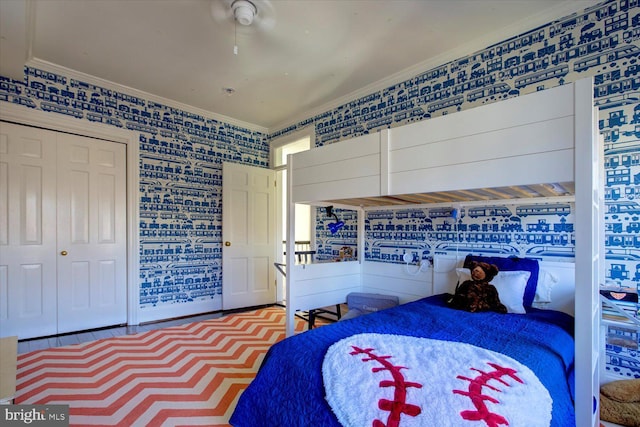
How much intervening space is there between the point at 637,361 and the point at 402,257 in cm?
172

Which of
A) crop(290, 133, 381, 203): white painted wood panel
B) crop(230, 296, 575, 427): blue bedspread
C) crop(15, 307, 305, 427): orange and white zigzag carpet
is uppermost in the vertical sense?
crop(290, 133, 381, 203): white painted wood panel

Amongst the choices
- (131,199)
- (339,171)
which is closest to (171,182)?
(131,199)

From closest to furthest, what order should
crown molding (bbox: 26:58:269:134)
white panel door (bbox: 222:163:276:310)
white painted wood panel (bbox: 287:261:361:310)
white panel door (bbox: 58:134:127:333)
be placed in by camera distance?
white painted wood panel (bbox: 287:261:361:310), crown molding (bbox: 26:58:269:134), white panel door (bbox: 58:134:127:333), white panel door (bbox: 222:163:276:310)

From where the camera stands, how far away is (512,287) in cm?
212

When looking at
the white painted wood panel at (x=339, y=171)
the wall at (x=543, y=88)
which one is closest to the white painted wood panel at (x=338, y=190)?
the white painted wood panel at (x=339, y=171)

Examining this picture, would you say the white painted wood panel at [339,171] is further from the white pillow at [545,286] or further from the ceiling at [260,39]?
the white pillow at [545,286]

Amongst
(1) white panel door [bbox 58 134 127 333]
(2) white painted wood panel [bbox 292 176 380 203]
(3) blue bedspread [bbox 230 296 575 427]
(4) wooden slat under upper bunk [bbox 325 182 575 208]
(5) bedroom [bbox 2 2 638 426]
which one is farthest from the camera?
(1) white panel door [bbox 58 134 127 333]

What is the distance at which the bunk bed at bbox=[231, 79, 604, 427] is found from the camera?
1224mm

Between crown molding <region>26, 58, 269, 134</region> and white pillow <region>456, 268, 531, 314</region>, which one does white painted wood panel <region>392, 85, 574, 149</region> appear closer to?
white pillow <region>456, 268, 531, 314</region>

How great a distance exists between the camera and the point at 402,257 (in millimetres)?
3096

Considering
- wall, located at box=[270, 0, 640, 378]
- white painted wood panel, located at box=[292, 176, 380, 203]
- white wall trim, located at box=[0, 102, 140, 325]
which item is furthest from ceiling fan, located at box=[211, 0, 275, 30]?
white wall trim, located at box=[0, 102, 140, 325]

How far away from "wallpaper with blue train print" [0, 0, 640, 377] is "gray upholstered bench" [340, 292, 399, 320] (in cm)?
48

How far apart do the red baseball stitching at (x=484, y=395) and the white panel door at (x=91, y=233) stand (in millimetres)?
3731

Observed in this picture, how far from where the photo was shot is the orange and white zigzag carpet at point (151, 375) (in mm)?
1887
